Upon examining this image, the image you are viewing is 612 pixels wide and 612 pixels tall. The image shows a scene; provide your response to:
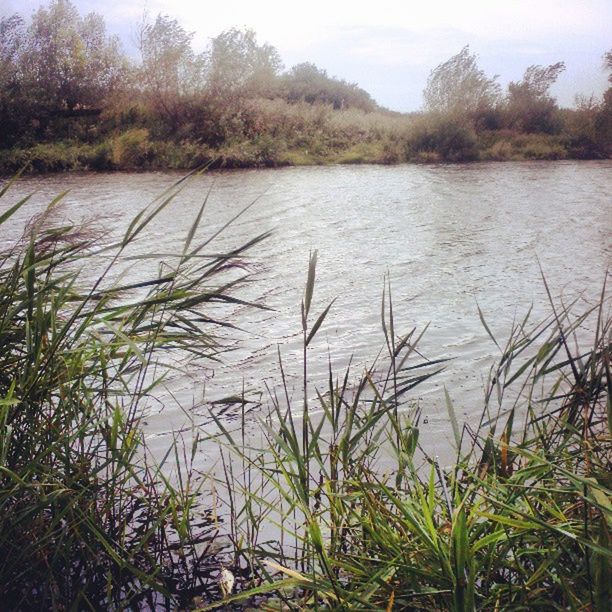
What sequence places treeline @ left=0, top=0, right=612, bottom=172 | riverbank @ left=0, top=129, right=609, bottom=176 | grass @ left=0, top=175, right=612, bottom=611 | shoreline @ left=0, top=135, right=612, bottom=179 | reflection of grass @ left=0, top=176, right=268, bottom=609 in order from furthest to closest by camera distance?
treeline @ left=0, top=0, right=612, bottom=172, riverbank @ left=0, top=129, right=609, bottom=176, shoreline @ left=0, top=135, right=612, bottom=179, reflection of grass @ left=0, top=176, right=268, bottom=609, grass @ left=0, top=175, right=612, bottom=611

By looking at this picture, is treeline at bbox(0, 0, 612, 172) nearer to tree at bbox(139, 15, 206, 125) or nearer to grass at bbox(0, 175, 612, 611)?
tree at bbox(139, 15, 206, 125)

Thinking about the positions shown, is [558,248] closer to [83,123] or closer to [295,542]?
[295,542]

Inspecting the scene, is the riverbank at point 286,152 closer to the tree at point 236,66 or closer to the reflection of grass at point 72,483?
the tree at point 236,66

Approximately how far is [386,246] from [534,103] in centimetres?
1468

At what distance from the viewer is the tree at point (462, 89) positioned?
1981 cm

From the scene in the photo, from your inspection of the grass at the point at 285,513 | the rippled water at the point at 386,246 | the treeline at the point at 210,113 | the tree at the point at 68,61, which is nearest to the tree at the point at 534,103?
the treeline at the point at 210,113

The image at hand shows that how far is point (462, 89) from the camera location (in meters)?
20.1

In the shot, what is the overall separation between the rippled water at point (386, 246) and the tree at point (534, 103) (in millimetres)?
5630

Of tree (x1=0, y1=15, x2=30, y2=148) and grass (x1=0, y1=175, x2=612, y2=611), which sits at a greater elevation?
tree (x1=0, y1=15, x2=30, y2=148)

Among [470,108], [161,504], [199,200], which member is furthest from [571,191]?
[161,504]

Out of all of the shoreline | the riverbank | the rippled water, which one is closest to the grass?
the rippled water

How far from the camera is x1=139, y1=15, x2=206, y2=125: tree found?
717 inches

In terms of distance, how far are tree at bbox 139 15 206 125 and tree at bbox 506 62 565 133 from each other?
8149mm

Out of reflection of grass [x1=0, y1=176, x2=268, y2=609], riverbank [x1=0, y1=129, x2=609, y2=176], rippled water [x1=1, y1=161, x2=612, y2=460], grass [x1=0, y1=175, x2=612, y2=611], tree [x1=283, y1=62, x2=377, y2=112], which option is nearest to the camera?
grass [x1=0, y1=175, x2=612, y2=611]
